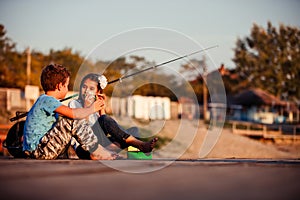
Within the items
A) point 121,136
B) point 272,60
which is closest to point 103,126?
point 121,136

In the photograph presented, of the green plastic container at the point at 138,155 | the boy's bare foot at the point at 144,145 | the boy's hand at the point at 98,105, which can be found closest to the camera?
the boy's hand at the point at 98,105

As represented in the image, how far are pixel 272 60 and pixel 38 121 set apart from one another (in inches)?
1689

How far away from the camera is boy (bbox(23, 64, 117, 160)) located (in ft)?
12.7

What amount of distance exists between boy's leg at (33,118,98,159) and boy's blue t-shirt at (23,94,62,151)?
75mm

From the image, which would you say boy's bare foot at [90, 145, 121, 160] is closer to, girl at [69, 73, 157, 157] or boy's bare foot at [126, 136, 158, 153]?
girl at [69, 73, 157, 157]

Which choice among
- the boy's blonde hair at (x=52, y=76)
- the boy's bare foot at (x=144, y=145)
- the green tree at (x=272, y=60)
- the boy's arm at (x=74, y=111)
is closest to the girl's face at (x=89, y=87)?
the boy's blonde hair at (x=52, y=76)

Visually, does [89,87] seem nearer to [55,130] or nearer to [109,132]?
[109,132]

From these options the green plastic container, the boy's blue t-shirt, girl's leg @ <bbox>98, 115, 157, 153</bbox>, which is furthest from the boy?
the green plastic container

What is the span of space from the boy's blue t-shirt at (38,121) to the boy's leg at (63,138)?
0.24 ft

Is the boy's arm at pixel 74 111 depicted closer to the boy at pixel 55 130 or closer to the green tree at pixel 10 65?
the boy at pixel 55 130

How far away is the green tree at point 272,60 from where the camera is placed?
44.0m

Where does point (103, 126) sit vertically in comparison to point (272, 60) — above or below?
below

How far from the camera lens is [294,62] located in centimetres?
4391

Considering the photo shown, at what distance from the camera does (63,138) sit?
391 centimetres
